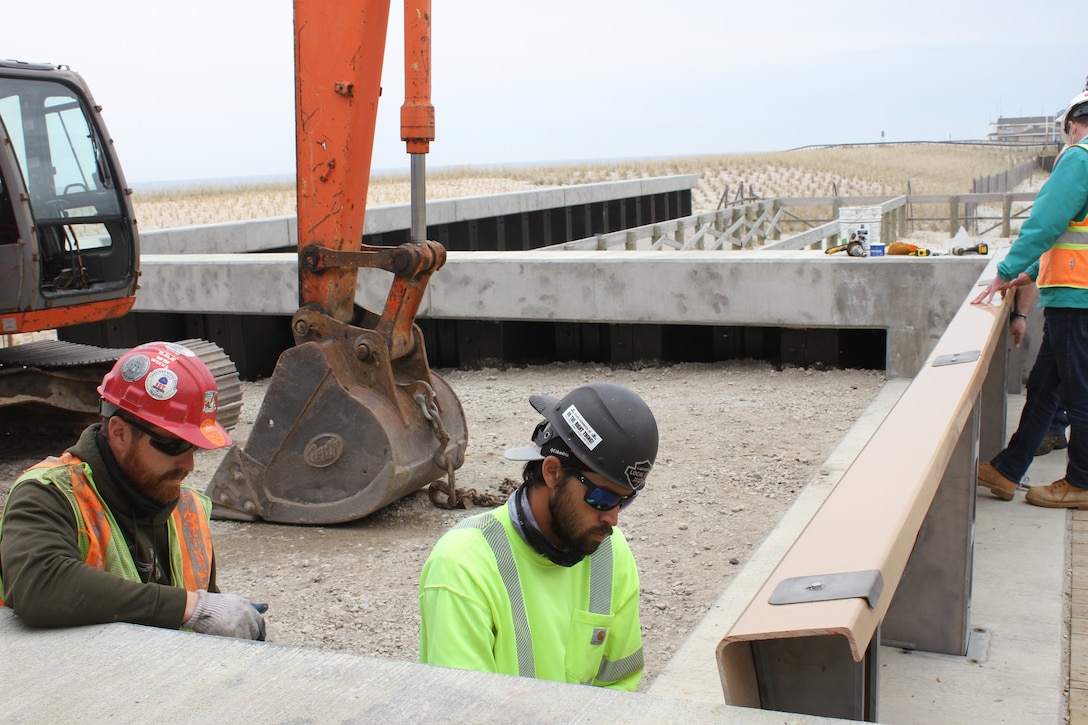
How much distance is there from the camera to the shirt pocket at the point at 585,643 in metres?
2.57

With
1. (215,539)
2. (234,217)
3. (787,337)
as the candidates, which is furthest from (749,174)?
(215,539)

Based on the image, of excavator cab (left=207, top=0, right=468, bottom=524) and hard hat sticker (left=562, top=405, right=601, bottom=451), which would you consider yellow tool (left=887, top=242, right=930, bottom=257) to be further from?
hard hat sticker (left=562, top=405, right=601, bottom=451)

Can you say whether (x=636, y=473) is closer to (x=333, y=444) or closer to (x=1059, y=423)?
(x=333, y=444)

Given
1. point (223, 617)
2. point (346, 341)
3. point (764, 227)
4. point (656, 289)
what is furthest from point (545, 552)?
point (764, 227)

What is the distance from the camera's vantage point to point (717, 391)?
29.8 feet

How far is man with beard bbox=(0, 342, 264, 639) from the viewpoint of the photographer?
2623mm

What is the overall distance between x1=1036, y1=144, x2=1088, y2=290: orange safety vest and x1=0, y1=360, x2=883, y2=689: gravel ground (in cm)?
193

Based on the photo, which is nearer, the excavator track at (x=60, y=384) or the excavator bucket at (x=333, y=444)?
the excavator bucket at (x=333, y=444)

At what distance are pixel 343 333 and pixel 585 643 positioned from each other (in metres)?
3.96

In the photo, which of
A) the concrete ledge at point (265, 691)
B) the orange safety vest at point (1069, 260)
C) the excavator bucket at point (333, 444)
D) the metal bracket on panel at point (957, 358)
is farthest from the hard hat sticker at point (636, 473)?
the excavator bucket at point (333, 444)

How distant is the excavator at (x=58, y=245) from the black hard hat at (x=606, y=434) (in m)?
6.33

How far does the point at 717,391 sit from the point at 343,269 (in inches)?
151

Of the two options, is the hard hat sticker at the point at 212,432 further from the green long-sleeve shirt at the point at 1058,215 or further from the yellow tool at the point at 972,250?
the yellow tool at the point at 972,250

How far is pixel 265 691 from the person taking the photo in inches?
89.7
